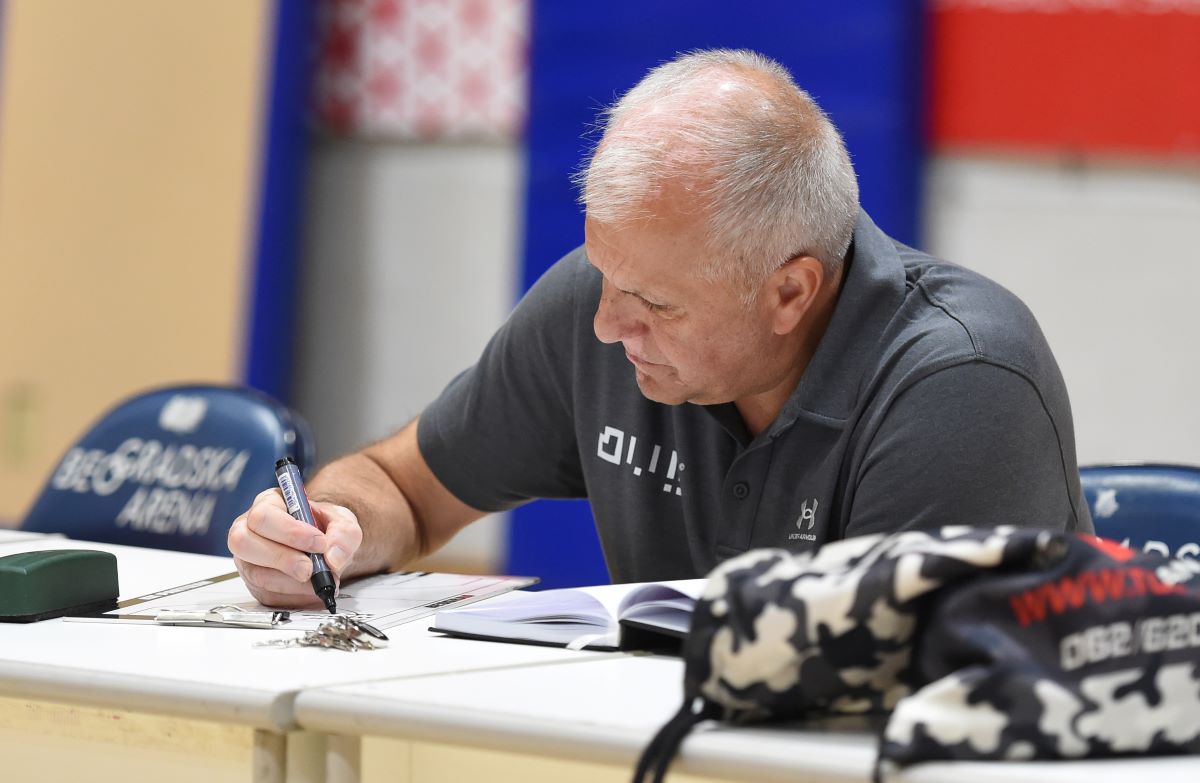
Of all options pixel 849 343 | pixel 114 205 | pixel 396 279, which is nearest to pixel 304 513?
pixel 849 343

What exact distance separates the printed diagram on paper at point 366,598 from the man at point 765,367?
0.12 feet

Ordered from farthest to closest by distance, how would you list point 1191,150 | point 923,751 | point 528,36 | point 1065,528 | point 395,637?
1. point 528,36
2. point 1191,150
3. point 1065,528
4. point 395,637
5. point 923,751

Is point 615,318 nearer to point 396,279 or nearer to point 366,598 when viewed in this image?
point 366,598

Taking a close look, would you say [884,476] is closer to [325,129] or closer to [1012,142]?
[1012,142]

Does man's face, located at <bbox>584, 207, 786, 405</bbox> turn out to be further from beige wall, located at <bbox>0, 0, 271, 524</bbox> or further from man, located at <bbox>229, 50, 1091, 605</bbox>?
beige wall, located at <bbox>0, 0, 271, 524</bbox>

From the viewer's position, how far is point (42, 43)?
4.42 metres

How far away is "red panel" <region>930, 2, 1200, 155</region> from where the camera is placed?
354 centimetres

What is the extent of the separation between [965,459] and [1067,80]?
8.37 ft

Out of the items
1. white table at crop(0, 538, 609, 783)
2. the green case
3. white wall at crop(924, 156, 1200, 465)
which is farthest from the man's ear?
white wall at crop(924, 156, 1200, 465)

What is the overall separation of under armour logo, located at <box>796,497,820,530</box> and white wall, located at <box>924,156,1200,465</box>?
2.36 m

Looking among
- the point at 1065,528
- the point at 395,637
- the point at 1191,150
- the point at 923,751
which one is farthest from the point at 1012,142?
the point at 923,751

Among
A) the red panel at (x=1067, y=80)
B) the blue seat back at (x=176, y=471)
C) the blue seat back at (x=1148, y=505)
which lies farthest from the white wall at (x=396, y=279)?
the blue seat back at (x=1148, y=505)

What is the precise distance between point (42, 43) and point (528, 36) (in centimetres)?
154

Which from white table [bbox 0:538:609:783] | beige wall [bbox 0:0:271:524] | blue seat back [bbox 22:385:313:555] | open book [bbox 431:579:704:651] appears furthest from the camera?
beige wall [bbox 0:0:271:524]
